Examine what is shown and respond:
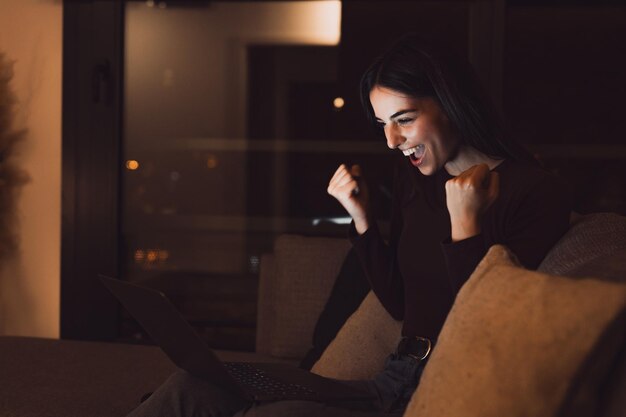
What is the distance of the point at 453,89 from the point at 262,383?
76cm

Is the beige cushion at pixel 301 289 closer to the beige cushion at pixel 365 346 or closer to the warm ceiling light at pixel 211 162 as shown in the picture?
the beige cushion at pixel 365 346

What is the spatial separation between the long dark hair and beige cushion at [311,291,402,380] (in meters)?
0.53

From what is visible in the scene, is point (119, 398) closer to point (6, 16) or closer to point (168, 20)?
point (6, 16)

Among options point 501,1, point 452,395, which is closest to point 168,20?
point 501,1

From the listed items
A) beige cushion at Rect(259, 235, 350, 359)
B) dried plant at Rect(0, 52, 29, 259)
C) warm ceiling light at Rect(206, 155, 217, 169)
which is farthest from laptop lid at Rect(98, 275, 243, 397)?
warm ceiling light at Rect(206, 155, 217, 169)

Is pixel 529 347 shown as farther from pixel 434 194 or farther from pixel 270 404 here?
pixel 434 194

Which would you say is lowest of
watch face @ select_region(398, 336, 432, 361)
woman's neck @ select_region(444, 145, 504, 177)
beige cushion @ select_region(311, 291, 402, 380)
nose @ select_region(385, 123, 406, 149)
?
beige cushion @ select_region(311, 291, 402, 380)

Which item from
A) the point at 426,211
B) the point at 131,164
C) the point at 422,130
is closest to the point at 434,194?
the point at 426,211

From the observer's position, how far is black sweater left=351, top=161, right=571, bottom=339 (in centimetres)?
185

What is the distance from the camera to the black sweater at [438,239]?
1.85m

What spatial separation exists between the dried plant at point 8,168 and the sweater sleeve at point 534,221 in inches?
85.4

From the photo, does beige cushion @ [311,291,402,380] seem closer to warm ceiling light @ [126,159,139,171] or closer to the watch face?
the watch face

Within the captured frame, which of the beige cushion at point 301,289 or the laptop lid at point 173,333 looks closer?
the laptop lid at point 173,333

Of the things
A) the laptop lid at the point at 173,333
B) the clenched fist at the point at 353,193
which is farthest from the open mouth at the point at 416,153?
the laptop lid at the point at 173,333
